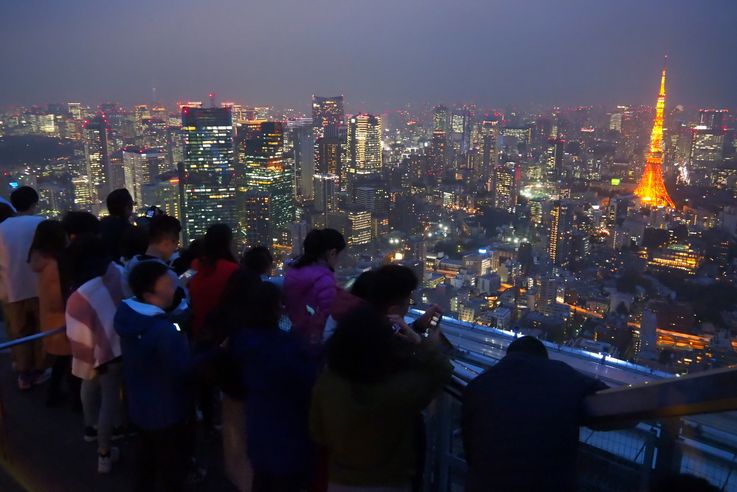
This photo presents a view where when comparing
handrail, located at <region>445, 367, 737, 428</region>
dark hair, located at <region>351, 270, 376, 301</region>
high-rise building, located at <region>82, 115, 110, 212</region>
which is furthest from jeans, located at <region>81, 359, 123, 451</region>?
high-rise building, located at <region>82, 115, 110, 212</region>

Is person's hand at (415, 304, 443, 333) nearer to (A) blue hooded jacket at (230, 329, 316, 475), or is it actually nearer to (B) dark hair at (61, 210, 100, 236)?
(A) blue hooded jacket at (230, 329, 316, 475)

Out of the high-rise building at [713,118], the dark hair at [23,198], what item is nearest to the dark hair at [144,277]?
the dark hair at [23,198]

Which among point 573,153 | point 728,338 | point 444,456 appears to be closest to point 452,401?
point 444,456

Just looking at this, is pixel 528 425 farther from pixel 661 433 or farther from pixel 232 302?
pixel 232 302

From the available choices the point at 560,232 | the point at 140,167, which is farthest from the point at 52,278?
the point at 560,232

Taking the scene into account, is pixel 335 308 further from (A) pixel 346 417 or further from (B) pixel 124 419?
(B) pixel 124 419
